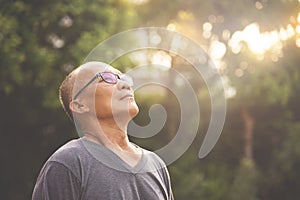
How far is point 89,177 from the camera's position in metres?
1.62

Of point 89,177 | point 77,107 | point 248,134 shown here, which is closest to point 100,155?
point 89,177

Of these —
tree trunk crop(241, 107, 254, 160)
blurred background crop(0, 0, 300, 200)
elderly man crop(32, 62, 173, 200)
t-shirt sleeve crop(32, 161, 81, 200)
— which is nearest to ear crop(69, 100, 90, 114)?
elderly man crop(32, 62, 173, 200)

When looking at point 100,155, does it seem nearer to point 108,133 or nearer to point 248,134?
point 108,133

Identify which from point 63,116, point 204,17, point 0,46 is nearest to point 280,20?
point 204,17

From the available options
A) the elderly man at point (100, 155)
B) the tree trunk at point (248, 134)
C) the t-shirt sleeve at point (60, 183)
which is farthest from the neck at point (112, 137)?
the tree trunk at point (248, 134)

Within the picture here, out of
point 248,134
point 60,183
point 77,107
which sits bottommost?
point 248,134

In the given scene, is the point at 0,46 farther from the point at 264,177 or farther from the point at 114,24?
the point at 264,177

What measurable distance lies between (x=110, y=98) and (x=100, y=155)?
17cm

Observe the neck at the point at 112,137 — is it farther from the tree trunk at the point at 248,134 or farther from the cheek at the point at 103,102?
the tree trunk at the point at 248,134

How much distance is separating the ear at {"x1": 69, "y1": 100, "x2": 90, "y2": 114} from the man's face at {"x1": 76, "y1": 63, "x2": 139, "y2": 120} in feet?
0.06

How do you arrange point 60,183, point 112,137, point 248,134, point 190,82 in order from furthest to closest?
point 248,134, point 190,82, point 112,137, point 60,183

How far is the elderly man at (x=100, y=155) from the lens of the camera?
1.62m

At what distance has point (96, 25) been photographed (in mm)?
11641

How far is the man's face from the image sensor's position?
1.73 metres
